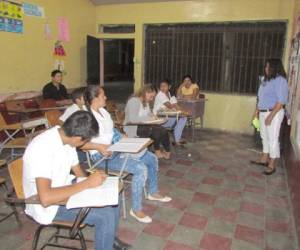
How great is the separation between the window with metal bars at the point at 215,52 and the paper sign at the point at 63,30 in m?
1.73

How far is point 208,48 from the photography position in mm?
6293

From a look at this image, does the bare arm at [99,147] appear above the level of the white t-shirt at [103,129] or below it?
below

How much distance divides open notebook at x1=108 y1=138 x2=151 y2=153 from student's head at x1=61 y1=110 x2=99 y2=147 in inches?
Answer: 22.8

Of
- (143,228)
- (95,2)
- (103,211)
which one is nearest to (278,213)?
(143,228)

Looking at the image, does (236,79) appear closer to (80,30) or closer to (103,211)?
(80,30)

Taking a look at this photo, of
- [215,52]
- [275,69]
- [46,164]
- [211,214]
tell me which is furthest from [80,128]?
[215,52]

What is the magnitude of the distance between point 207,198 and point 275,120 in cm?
145

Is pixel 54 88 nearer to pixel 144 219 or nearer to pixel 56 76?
pixel 56 76

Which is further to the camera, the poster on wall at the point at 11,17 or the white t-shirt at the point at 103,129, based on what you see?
the poster on wall at the point at 11,17

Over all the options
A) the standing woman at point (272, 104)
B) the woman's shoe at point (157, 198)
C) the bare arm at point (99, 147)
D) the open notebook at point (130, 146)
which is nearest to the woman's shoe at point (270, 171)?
the standing woman at point (272, 104)

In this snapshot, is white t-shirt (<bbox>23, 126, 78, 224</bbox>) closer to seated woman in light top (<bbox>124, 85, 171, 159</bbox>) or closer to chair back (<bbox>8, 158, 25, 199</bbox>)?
chair back (<bbox>8, 158, 25, 199</bbox>)

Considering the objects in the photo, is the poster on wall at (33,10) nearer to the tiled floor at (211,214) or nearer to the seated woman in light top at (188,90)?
the seated woman in light top at (188,90)

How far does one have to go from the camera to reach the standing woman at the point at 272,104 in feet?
12.3

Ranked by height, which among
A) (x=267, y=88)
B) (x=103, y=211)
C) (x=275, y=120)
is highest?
(x=267, y=88)
